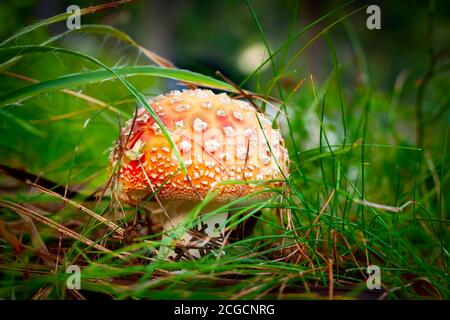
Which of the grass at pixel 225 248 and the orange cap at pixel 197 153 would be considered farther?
the orange cap at pixel 197 153

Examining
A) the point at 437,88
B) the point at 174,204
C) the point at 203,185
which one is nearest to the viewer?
the point at 203,185

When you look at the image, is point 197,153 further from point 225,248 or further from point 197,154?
point 225,248

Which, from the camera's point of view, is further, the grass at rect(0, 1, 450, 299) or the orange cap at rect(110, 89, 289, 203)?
the orange cap at rect(110, 89, 289, 203)

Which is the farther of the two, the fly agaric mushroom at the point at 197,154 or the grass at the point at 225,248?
the fly agaric mushroom at the point at 197,154

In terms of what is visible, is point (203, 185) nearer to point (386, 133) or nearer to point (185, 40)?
point (386, 133)

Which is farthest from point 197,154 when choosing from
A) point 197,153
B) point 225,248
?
point 225,248

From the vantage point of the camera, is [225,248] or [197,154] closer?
[225,248]

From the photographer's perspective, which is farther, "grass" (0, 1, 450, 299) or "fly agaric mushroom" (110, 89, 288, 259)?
"fly agaric mushroom" (110, 89, 288, 259)
